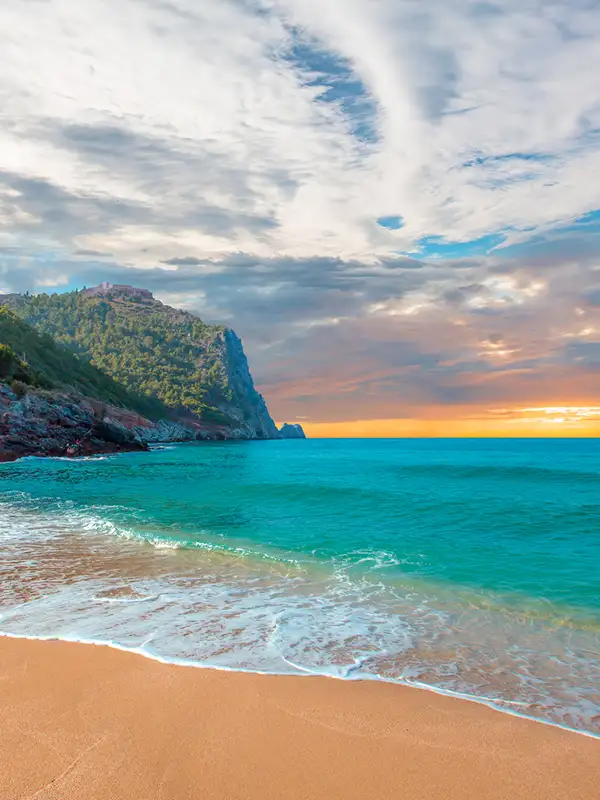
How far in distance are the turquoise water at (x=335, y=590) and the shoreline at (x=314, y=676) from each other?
0.08 m

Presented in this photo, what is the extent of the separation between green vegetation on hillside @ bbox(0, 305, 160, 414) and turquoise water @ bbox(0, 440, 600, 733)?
55905 millimetres

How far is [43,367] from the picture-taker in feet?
325

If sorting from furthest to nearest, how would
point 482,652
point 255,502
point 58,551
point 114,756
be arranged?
point 255,502
point 58,551
point 482,652
point 114,756

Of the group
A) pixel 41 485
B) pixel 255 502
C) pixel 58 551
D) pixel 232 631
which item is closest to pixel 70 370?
pixel 41 485

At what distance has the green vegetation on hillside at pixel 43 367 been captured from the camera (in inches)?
2931

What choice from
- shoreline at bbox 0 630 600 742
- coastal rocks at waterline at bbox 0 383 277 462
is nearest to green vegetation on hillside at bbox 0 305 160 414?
coastal rocks at waterline at bbox 0 383 277 462

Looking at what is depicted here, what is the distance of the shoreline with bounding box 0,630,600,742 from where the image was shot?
5.80m

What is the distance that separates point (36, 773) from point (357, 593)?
796 centimetres

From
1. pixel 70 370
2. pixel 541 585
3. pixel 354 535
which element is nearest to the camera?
pixel 541 585

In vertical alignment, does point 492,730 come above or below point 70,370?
below

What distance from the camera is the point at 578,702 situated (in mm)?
6383

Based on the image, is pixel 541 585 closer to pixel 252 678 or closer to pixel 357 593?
pixel 357 593

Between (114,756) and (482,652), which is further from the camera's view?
(482,652)

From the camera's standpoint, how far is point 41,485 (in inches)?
1334
